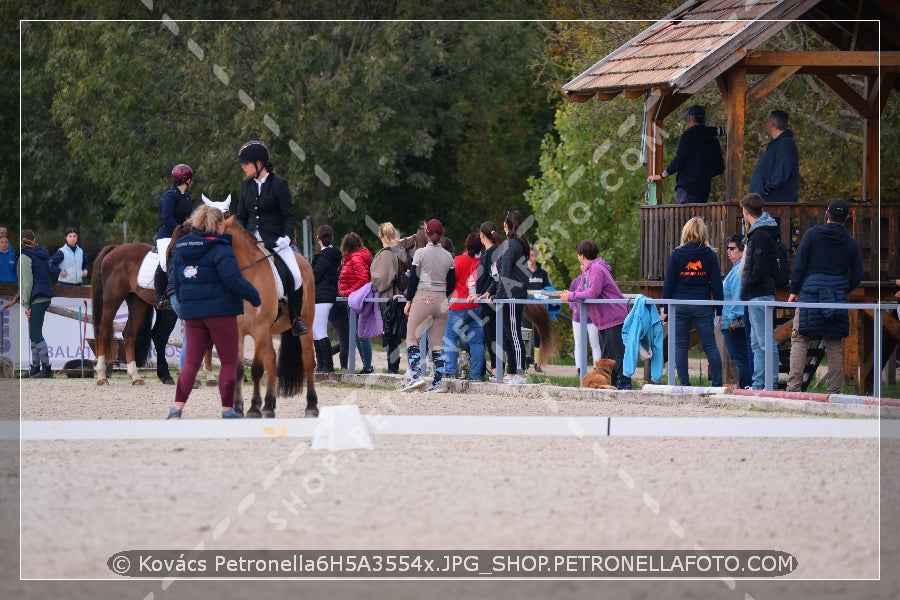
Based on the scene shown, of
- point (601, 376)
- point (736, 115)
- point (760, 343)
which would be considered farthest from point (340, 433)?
point (736, 115)

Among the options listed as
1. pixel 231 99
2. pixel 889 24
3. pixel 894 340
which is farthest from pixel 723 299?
pixel 231 99

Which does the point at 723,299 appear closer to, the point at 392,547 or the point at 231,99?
the point at 392,547

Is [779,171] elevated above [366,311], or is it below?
above

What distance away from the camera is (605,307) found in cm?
1700

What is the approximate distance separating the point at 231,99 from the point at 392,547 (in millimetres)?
30554

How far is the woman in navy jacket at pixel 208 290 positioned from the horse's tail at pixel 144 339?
246 inches

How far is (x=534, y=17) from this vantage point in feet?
137

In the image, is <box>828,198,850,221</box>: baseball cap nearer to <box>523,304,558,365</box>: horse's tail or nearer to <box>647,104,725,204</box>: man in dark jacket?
<box>647,104,725,204</box>: man in dark jacket

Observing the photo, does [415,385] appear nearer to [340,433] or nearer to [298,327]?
[298,327]

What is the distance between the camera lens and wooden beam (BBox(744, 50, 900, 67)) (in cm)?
1814

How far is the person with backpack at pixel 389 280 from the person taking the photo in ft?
62.0

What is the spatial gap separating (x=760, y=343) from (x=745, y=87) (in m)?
3.83

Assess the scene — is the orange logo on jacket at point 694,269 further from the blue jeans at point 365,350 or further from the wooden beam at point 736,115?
the blue jeans at point 365,350

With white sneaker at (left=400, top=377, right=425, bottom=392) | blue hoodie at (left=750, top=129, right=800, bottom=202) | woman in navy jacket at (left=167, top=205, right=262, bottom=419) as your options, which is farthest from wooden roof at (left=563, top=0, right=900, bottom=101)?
woman in navy jacket at (left=167, top=205, right=262, bottom=419)
